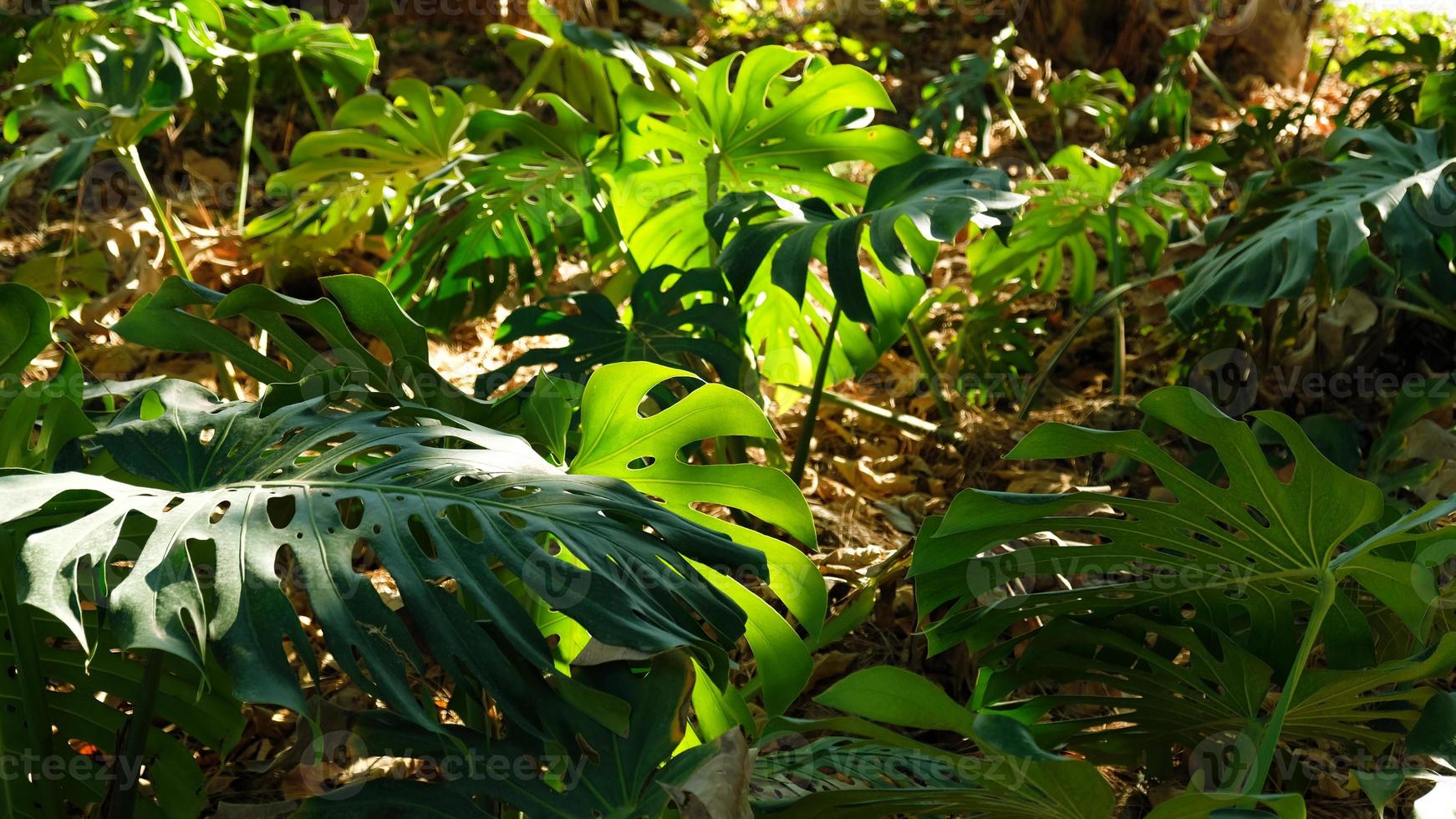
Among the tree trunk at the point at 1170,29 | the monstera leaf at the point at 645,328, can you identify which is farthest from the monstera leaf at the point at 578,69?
the tree trunk at the point at 1170,29

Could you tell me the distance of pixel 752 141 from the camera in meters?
1.98

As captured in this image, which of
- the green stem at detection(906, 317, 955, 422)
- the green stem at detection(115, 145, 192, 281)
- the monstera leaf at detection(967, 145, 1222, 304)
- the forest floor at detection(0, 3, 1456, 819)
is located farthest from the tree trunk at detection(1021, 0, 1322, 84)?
the green stem at detection(115, 145, 192, 281)

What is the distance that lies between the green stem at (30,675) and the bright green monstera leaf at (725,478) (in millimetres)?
532

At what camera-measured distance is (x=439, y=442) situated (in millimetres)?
1234

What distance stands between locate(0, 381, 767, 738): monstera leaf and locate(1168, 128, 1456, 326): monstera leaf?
1082mm

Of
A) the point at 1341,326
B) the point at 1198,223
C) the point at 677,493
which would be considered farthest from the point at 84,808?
the point at 1198,223

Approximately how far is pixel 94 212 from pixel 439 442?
281 centimetres

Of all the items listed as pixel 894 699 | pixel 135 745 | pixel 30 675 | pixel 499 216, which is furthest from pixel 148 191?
pixel 894 699

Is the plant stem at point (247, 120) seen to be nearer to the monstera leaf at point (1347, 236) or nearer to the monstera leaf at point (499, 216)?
the monstera leaf at point (499, 216)

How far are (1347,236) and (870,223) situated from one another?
73 centimetres

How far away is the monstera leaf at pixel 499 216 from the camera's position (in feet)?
6.56

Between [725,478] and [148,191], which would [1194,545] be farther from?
[148,191]

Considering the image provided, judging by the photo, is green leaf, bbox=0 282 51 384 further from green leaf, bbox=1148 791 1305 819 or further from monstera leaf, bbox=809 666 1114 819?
green leaf, bbox=1148 791 1305 819

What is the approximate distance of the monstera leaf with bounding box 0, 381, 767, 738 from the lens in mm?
782
